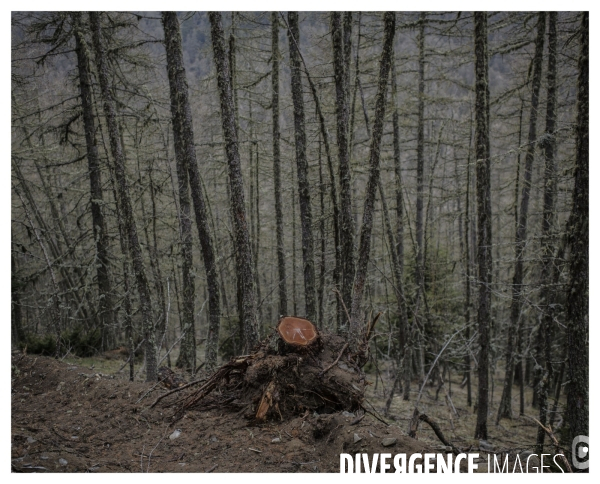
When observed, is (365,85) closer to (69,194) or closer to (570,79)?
(570,79)

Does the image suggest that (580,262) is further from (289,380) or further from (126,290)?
(126,290)

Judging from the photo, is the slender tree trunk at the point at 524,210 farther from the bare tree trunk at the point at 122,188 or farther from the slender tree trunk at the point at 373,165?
the bare tree trunk at the point at 122,188

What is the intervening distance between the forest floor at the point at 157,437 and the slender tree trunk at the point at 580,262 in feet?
6.76

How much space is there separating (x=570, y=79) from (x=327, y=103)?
5.87 m

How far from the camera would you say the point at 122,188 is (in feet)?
22.2

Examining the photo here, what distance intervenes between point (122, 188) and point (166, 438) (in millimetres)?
4096

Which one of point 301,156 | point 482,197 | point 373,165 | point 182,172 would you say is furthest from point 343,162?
point 182,172

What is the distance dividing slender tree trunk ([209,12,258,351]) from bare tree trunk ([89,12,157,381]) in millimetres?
1871

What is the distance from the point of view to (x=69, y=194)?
49.7 ft

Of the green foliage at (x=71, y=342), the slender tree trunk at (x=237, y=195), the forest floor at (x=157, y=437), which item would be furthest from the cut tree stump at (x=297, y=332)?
the green foliage at (x=71, y=342)

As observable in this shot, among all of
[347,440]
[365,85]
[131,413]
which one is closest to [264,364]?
[347,440]

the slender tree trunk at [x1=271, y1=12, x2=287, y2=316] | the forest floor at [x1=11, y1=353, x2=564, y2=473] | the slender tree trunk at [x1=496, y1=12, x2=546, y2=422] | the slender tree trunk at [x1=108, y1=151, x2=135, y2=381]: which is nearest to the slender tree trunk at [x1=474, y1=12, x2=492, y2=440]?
the slender tree trunk at [x1=496, y1=12, x2=546, y2=422]

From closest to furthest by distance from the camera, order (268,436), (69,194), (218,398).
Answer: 1. (268,436)
2. (218,398)
3. (69,194)

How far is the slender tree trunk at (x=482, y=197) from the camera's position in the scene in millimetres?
7355
